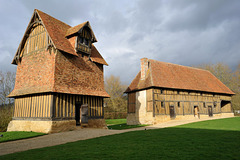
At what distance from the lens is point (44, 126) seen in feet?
43.8

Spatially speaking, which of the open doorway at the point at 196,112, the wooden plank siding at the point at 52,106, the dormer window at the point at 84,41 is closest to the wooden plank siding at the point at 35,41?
the dormer window at the point at 84,41

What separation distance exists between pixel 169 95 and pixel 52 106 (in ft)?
50.4

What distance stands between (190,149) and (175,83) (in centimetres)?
1897

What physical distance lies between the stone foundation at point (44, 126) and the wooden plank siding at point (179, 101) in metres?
11.1

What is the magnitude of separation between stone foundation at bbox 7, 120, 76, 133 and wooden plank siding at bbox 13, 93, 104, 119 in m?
0.45

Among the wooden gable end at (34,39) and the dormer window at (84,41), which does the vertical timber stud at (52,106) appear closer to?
the wooden gable end at (34,39)

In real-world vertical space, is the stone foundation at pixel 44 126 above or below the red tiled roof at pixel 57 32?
below

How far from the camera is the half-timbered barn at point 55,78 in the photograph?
1379cm

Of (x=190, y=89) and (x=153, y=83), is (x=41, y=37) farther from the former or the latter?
(x=190, y=89)

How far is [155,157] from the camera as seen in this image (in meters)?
5.25

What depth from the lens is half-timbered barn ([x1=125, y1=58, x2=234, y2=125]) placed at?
73.3ft

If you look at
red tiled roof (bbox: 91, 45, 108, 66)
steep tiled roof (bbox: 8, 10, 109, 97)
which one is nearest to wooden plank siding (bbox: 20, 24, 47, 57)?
steep tiled roof (bbox: 8, 10, 109, 97)

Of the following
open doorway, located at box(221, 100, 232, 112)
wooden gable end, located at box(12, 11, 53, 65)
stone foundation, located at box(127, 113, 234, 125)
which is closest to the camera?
wooden gable end, located at box(12, 11, 53, 65)

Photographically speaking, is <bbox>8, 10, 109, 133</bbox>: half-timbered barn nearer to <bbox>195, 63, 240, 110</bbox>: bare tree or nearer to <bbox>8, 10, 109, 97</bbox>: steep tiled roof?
<bbox>8, 10, 109, 97</bbox>: steep tiled roof
